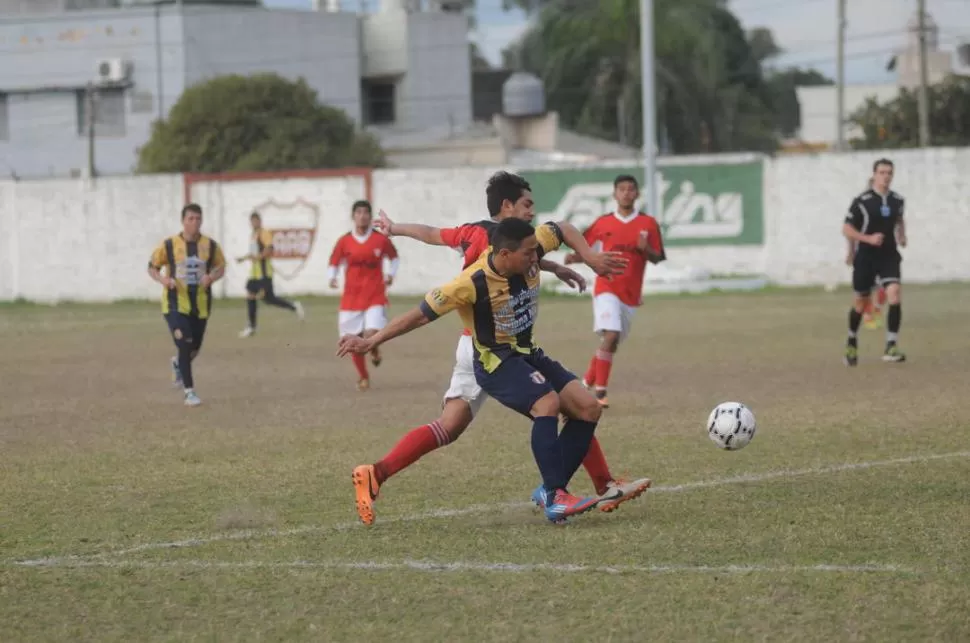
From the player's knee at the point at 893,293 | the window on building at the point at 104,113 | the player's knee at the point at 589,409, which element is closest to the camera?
the player's knee at the point at 589,409

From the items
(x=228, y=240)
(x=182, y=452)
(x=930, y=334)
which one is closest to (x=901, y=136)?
(x=228, y=240)

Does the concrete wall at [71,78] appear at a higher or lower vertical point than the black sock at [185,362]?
higher

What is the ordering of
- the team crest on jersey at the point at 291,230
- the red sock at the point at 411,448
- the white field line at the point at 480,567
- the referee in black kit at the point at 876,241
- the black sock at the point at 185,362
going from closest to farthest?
the white field line at the point at 480,567 → the red sock at the point at 411,448 → the black sock at the point at 185,362 → the referee in black kit at the point at 876,241 → the team crest on jersey at the point at 291,230

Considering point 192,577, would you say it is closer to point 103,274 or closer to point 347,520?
point 347,520

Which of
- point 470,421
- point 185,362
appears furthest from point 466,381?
point 185,362

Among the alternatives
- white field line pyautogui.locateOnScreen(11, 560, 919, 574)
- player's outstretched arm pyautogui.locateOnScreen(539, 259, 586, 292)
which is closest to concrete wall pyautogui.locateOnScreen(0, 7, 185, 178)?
player's outstretched arm pyautogui.locateOnScreen(539, 259, 586, 292)

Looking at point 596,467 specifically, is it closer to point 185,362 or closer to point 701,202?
point 185,362

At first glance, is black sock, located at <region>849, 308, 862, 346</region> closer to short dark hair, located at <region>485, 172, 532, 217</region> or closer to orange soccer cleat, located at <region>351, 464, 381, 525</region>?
short dark hair, located at <region>485, 172, 532, 217</region>

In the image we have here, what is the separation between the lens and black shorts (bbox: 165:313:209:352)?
49.9 ft

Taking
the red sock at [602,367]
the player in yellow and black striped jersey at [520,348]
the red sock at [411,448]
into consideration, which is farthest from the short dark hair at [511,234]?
the red sock at [602,367]

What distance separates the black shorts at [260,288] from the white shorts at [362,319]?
7.57 m

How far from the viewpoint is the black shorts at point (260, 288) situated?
25.2m

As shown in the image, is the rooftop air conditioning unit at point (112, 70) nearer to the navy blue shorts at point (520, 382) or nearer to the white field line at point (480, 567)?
the navy blue shorts at point (520, 382)

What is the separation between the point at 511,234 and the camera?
798 cm
